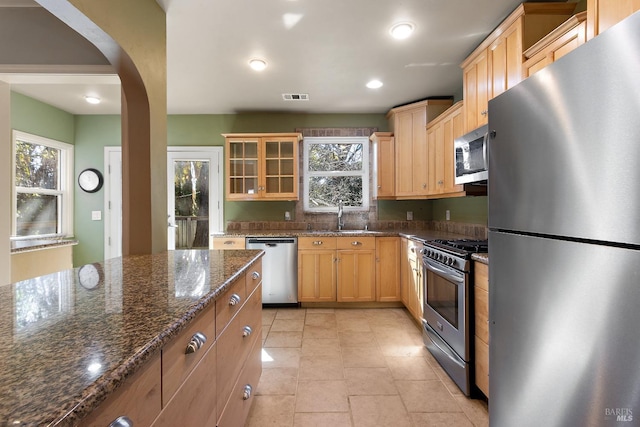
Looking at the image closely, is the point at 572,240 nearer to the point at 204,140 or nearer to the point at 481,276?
the point at 481,276

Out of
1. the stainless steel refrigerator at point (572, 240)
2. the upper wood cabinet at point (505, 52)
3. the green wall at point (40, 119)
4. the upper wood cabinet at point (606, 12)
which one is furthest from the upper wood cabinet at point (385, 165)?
the green wall at point (40, 119)

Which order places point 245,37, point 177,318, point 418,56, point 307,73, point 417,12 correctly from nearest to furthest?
1. point 177,318
2. point 417,12
3. point 245,37
4. point 418,56
5. point 307,73

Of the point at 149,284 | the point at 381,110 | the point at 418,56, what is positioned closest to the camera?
the point at 149,284

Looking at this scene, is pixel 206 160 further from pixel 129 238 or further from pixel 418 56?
pixel 418 56

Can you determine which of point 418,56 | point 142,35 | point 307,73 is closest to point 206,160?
point 307,73

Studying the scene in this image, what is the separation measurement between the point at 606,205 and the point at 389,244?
110 inches

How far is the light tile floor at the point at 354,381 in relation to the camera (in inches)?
68.7

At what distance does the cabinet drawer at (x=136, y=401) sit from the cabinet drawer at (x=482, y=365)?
70.6 inches

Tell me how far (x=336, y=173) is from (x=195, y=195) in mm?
2095

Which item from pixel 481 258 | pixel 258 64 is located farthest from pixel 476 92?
pixel 258 64

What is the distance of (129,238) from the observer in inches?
74.8

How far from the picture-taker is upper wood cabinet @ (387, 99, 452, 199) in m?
3.58

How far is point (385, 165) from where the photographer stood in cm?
395

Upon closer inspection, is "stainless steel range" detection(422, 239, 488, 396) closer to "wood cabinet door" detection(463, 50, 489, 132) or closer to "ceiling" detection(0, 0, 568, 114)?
"wood cabinet door" detection(463, 50, 489, 132)
